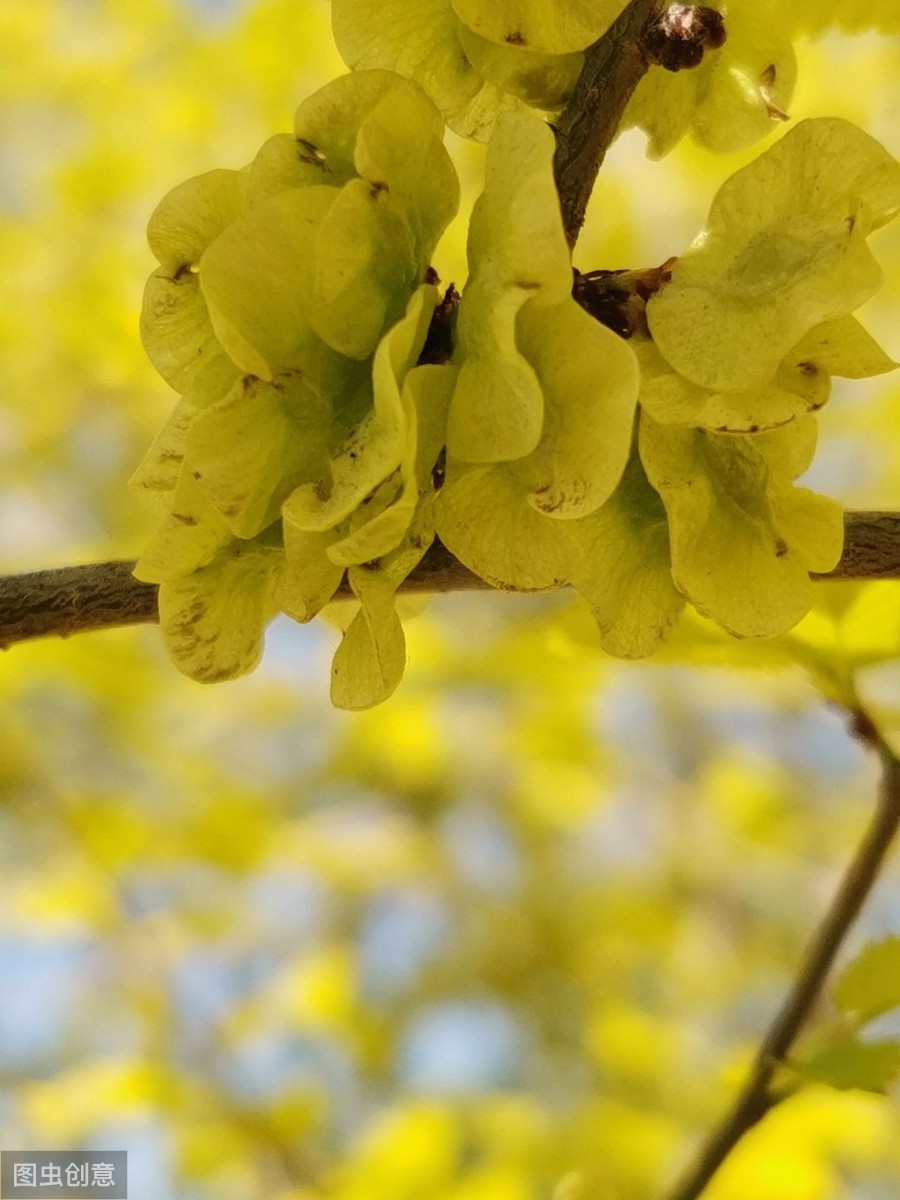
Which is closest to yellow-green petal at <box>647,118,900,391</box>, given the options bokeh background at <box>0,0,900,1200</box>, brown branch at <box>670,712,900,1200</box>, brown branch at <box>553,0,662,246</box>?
brown branch at <box>553,0,662,246</box>

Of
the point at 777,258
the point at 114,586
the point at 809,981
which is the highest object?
the point at 777,258

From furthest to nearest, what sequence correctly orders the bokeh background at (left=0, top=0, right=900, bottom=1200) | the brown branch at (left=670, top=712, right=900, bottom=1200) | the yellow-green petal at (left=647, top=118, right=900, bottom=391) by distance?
the bokeh background at (left=0, top=0, right=900, bottom=1200) < the brown branch at (left=670, top=712, right=900, bottom=1200) < the yellow-green petal at (left=647, top=118, right=900, bottom=391)

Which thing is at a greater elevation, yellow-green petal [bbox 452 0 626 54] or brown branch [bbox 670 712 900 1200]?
yellow-green petal [bbox 452 0 626 54]

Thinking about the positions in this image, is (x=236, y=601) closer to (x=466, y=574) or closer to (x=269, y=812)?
(x=466, y=574)

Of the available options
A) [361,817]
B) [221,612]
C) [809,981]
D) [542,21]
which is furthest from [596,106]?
[361,817]

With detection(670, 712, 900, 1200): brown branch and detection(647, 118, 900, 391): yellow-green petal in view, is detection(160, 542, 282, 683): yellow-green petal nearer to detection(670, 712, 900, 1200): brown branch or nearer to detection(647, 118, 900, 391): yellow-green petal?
detection(647, 118, 900, 391): yellow-green petal

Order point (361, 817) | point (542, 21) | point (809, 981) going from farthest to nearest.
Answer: point (361, 817), point (809, 981), point (542, 21)

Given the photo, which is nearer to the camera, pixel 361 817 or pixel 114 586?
pixel 114 586

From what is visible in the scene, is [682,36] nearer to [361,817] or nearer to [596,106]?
[596,106]
